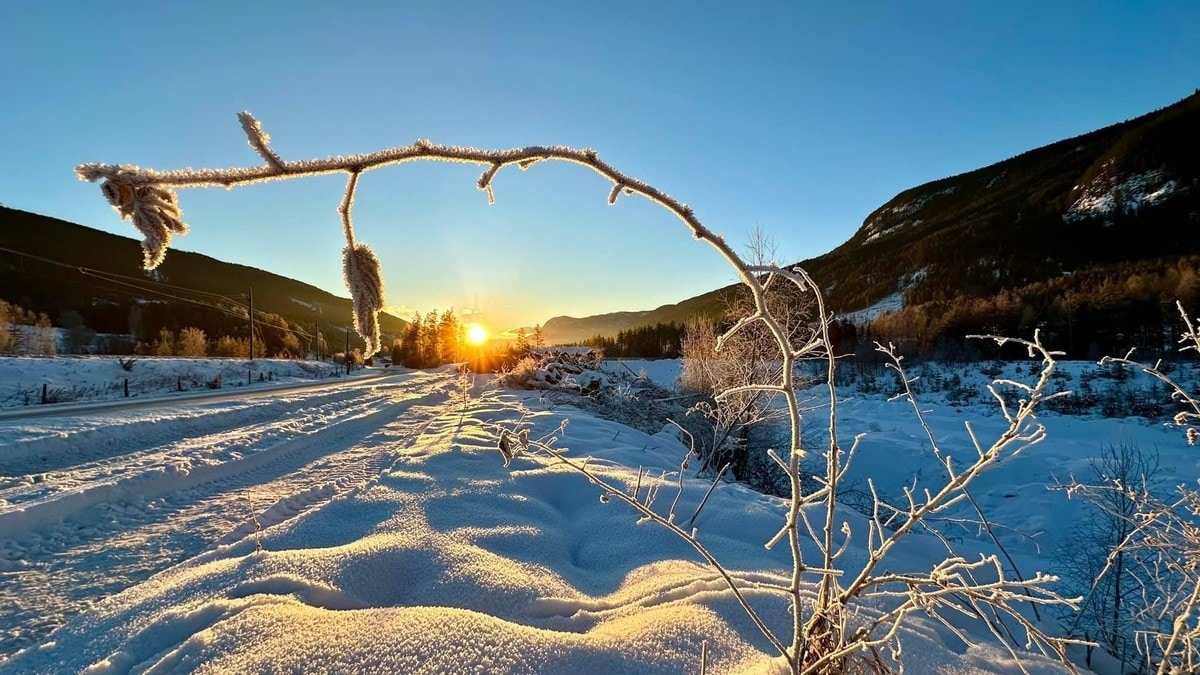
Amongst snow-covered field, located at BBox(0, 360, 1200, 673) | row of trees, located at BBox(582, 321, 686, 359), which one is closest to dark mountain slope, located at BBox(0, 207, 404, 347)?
row of trees, located at BBox(582, 321, 686, 359)

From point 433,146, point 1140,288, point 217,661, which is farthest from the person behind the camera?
point 1140,288

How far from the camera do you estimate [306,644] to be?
2002mm

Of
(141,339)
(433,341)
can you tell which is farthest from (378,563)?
(433,341)

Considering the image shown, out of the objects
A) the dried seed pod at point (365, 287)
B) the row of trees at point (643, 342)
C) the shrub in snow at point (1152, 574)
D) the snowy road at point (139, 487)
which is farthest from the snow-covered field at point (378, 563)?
the row of trees at point (643, 342)

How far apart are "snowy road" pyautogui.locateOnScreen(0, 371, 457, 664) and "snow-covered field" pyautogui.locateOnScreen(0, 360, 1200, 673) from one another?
3 cm

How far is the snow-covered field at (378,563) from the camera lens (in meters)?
2.01

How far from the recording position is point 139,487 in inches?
236

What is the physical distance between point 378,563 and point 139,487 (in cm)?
514

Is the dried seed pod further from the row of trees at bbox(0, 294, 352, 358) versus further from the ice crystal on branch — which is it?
the row of trees at bbox(0, 294, 352, 358)

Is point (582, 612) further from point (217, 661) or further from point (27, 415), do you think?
point (27, 415)

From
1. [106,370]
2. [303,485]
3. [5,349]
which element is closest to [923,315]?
[303,485]

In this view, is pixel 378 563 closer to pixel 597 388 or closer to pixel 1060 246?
pixel 597 388

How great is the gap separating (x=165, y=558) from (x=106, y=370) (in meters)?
25.7

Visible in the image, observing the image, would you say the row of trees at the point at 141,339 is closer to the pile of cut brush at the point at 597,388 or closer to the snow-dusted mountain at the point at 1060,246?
the pile of cut brush at the point at 597,388
